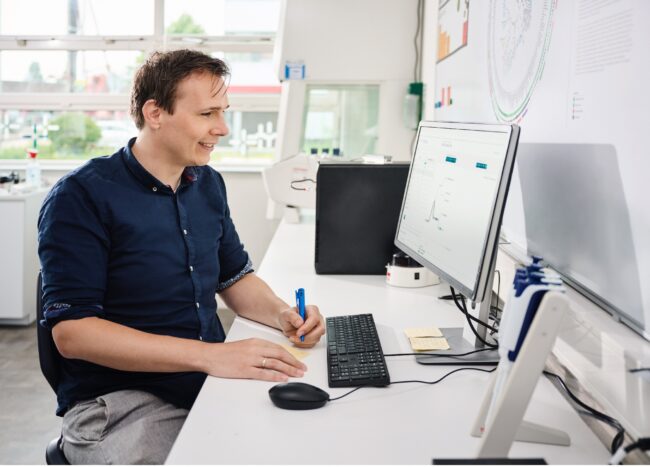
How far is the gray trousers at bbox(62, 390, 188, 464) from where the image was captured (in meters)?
1.24

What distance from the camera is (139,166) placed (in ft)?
4.91

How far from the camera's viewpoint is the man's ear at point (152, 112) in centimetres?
152

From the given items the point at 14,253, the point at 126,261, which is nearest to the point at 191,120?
the point at 126,261

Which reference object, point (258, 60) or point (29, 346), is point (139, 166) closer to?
point (29, 346)

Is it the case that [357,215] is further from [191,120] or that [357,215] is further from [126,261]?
[126,261]

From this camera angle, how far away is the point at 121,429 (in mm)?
1290

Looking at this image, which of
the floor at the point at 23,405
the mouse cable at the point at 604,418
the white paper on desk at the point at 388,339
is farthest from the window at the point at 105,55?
the mouse cable at the point at 604,418

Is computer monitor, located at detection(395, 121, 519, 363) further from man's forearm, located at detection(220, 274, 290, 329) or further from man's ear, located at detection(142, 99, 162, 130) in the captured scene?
man's ear, located at detection(142, 99, 162, 130)

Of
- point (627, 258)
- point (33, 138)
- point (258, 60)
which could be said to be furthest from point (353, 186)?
point (33, 138)

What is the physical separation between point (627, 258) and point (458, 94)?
147cm

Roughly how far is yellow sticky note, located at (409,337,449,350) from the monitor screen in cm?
14

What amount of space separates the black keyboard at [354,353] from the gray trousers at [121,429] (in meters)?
0.35

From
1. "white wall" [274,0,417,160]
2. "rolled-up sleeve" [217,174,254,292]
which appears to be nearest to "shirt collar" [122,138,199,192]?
"rolled-up sleeve" [217,174,254,292]

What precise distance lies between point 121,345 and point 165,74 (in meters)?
0.61
